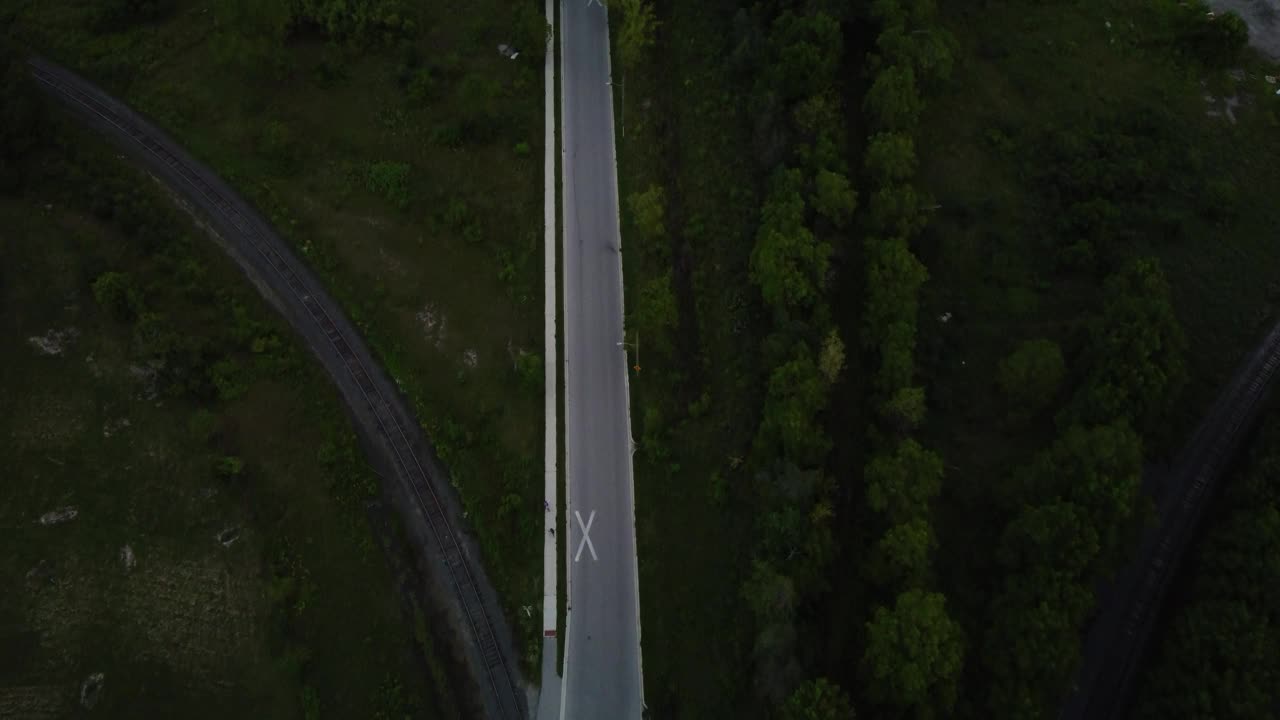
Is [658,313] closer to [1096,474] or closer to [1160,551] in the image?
[1096,474]

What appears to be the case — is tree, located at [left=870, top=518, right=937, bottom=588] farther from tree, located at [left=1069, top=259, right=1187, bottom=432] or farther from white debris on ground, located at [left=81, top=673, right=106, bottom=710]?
white debris on ground, located at [left=81, top=673, right=106, bottom=710]

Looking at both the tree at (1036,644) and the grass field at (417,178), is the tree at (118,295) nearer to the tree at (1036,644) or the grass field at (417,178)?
the grass field at (417,178)

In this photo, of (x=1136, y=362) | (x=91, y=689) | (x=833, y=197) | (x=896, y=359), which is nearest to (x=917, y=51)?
(x=833, y=197)

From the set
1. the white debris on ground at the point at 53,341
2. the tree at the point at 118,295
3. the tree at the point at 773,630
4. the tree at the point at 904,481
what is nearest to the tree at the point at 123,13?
the tree at the point at 118,295

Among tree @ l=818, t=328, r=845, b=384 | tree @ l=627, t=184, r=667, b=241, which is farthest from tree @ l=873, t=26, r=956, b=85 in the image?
tree @ l=818, t=328, r=845, b=384

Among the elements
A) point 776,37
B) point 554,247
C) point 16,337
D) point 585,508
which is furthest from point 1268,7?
point 16,337
